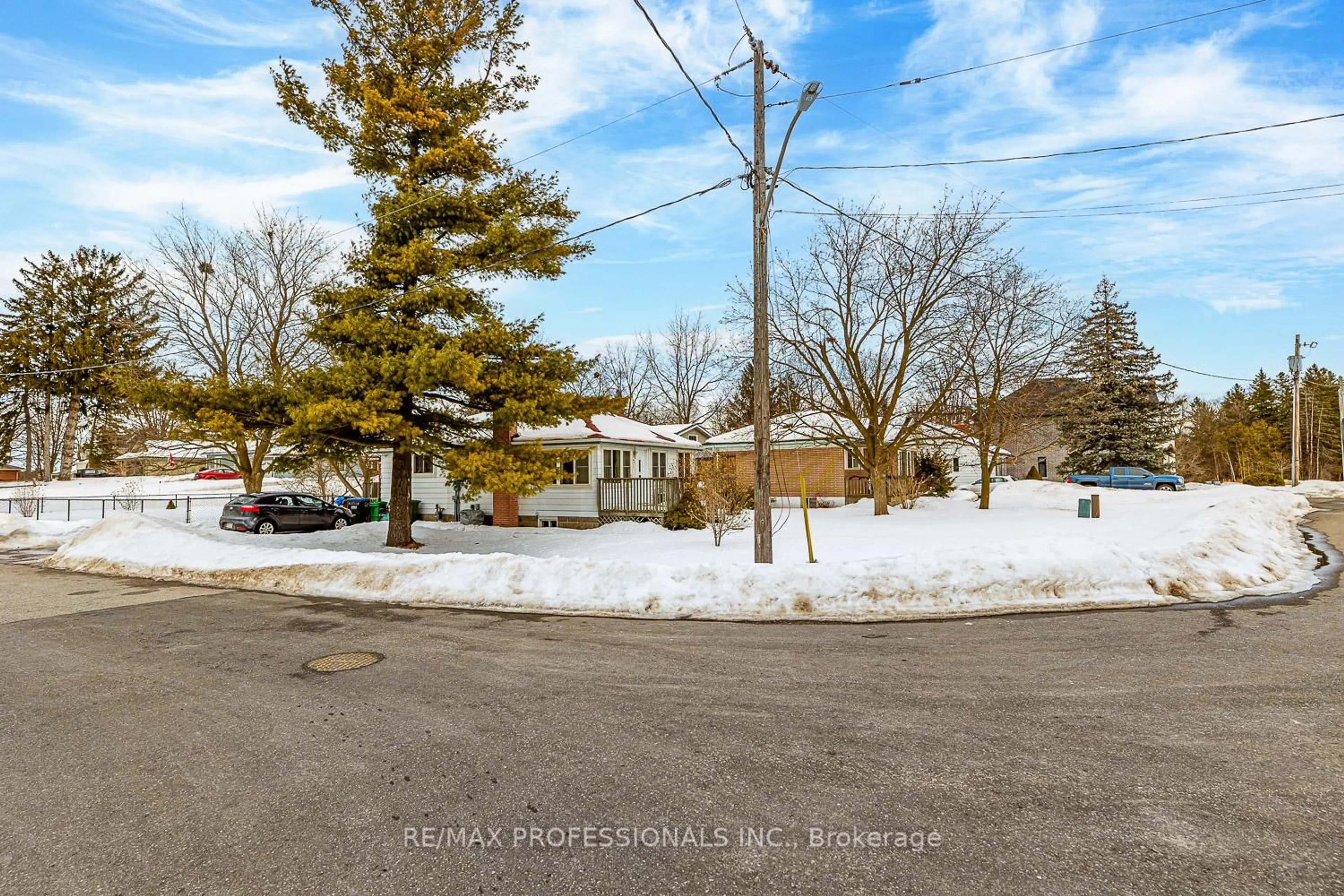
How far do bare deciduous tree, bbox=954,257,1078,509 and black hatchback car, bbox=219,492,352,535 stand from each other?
21.4 meters

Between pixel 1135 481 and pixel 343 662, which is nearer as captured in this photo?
pixel 343 662

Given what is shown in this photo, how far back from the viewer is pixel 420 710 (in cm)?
477

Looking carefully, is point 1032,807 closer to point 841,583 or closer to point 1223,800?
point 1223,800

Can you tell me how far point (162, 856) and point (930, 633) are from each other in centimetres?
645

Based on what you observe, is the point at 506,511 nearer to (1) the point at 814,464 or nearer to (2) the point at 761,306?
(1) the point at 814,464

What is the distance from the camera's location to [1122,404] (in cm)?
3919

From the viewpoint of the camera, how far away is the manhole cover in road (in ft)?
19.6

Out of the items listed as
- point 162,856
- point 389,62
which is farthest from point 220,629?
point 389,62

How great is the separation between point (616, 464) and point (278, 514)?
37.1 feet

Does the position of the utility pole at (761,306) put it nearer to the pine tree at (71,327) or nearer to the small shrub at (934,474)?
the small shrub at (934,474)

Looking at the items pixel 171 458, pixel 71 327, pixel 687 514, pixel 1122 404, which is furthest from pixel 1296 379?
pixel 71 327

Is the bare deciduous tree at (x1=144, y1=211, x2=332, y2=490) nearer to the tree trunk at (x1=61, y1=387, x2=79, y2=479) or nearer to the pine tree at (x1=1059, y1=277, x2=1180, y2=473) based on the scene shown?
the tree trunk at (x1=61, y1=387, x2=79, y2=479)

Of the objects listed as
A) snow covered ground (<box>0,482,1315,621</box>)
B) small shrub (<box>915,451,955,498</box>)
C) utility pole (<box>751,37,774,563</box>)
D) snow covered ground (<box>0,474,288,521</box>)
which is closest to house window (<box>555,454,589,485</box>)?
snow covered ground (<box>0,482,1315,621</box>)

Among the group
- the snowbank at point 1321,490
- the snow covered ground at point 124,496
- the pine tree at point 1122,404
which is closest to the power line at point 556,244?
the snow covered ground at point 124,496
